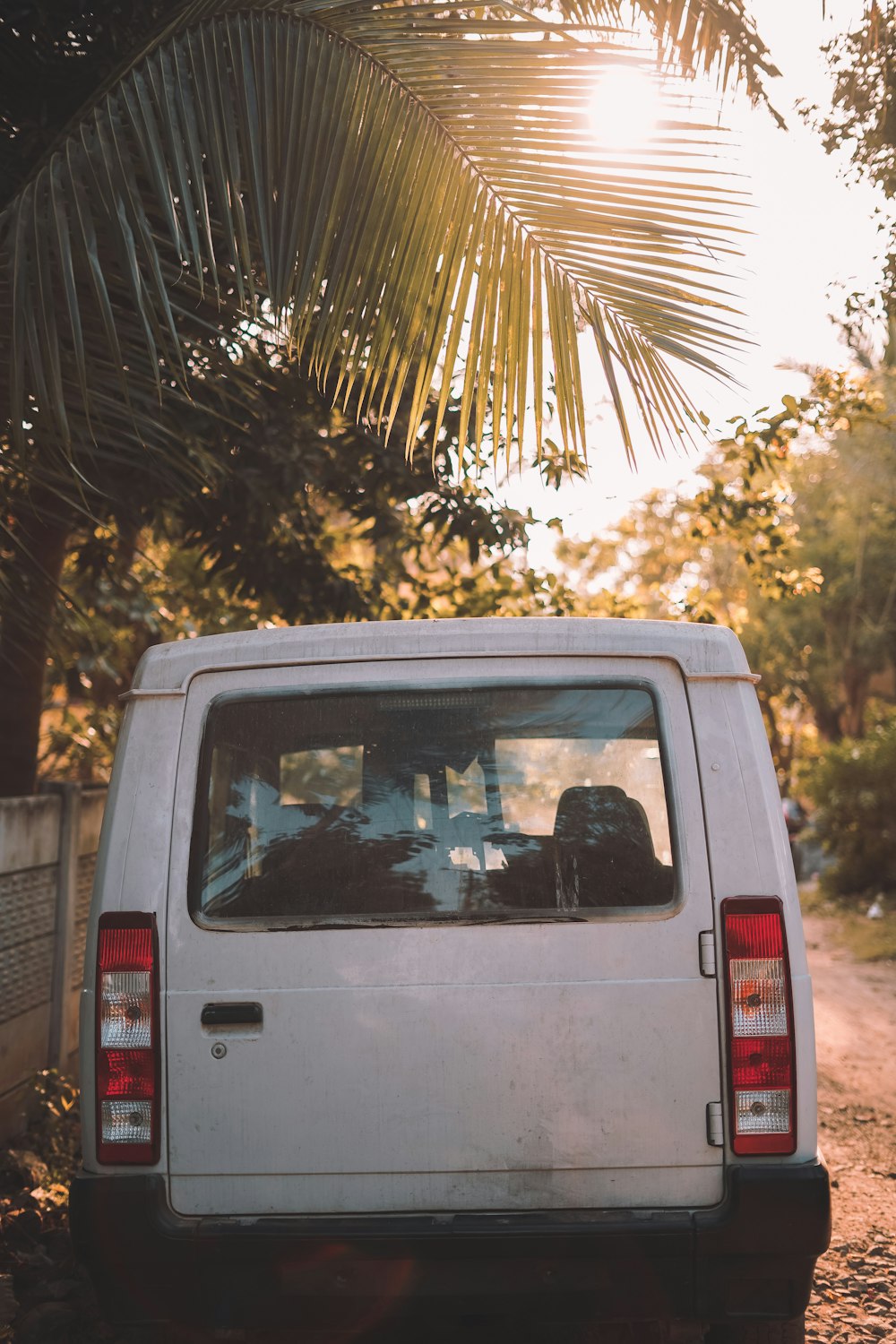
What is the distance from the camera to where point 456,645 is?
296 cm

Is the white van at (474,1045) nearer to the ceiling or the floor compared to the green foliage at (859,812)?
nearer to the floor

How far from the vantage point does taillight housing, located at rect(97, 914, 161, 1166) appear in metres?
2.79

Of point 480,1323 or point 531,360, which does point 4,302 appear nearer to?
point 531,360

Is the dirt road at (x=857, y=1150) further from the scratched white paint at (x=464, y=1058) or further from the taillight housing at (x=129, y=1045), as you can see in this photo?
the taillight housing at (x=129, y=1045)

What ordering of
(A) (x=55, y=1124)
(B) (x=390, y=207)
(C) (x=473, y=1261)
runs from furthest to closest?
(A) (x=55, y=1124) → (B) (x=390, y=207) → (C) (x=473, y=1261)

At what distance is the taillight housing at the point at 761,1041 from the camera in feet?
8.91

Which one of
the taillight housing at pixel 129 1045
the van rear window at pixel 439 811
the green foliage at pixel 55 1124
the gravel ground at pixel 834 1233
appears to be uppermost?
the van rear window at pixel 439 811

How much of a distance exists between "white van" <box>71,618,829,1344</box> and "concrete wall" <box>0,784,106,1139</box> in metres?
2.58

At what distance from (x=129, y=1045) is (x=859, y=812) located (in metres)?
14.3

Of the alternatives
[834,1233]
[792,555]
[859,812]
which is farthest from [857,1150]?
[859,812]

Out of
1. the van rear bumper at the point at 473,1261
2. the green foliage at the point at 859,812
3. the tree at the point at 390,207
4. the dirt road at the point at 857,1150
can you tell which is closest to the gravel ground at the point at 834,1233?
the dirt road at the point at 857,1150

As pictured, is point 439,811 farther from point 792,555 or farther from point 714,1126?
point 792,555

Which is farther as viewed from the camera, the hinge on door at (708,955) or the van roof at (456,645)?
the van roof at (456,645)

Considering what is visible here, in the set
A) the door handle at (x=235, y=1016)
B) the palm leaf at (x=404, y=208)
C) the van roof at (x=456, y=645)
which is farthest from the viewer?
the palm leaf at (x=404, y=208)
